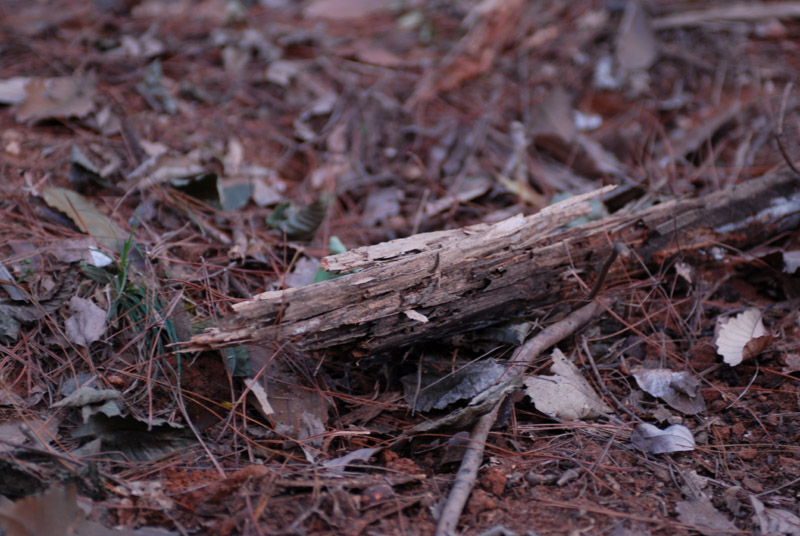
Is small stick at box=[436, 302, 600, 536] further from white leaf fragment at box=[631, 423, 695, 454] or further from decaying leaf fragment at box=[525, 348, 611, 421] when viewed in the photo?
white leaf fragment at box=[631, 423, 695, 454]

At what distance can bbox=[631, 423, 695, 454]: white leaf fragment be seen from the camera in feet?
5.86

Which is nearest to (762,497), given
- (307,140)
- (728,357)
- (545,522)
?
(728,357)

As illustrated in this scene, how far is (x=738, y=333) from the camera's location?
6.94ft

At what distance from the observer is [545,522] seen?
152cm

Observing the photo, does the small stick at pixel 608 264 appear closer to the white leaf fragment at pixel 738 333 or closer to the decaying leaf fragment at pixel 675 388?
the decaying leaf fragment at pixel 675 388

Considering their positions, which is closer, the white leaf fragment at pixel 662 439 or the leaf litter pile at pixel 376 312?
the leaf litter pile at pixel 376 312

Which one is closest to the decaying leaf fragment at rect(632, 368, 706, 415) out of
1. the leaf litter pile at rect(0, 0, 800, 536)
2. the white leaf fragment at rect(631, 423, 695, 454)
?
the leaf litter pile at rect(0, 0, 800, 536)

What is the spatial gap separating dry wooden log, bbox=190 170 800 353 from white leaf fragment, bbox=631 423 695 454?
20.3 inches

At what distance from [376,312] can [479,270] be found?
0.37 m

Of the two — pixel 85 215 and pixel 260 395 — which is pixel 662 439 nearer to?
pixel 260 395

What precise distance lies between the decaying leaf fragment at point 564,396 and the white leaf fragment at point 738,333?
504 millimetres

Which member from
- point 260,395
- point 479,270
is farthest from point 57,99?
point 479,270

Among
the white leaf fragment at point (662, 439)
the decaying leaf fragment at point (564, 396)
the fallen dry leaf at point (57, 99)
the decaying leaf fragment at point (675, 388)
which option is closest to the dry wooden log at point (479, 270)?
the decaying leaf fragment at point (564, 396)

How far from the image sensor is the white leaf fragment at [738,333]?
205cm
